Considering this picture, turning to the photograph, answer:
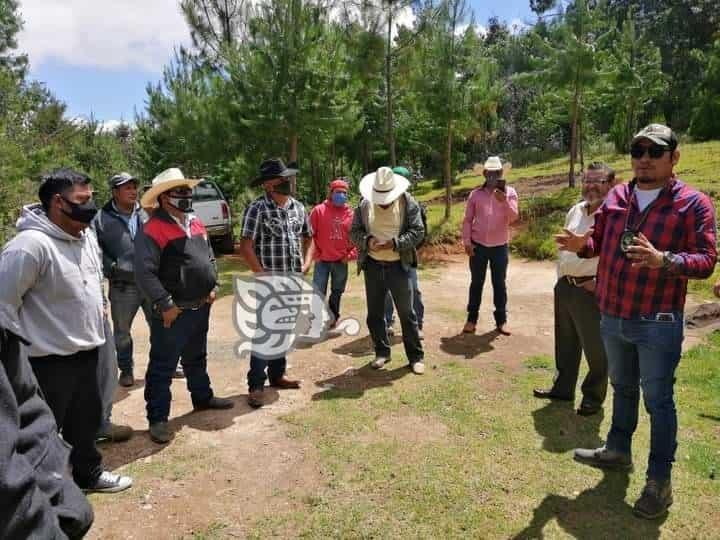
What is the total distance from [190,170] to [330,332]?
15690mm

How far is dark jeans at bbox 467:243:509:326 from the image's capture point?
5699 mm

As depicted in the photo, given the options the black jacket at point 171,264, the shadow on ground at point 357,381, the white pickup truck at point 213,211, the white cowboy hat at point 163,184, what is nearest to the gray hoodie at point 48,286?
the black jacket at point 171,264

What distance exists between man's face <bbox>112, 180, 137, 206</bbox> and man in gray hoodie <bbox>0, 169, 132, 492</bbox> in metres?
1.59

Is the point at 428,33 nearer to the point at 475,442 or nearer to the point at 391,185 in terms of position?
the point at 391,185

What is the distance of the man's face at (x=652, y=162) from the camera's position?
8.76ft

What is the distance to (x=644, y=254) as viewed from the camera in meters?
2.52

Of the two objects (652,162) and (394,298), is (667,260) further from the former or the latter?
(394,298)

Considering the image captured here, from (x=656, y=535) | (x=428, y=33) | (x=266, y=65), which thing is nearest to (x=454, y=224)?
(x=428, y=33)

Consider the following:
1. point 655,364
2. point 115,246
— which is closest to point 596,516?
point 655,364

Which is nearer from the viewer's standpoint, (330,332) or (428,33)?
(330,332)

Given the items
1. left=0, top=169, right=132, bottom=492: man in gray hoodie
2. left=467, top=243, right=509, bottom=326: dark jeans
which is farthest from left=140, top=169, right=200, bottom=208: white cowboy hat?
left=467, top=243, right=509, bottom=326: dark jeans

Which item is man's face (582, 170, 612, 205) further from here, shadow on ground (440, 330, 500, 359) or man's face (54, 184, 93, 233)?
man's face (54, 184, 93, 233)

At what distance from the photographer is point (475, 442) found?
11.9ft

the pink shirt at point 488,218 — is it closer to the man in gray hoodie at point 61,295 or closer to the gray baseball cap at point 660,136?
the gray baseball cap at point 660,136
